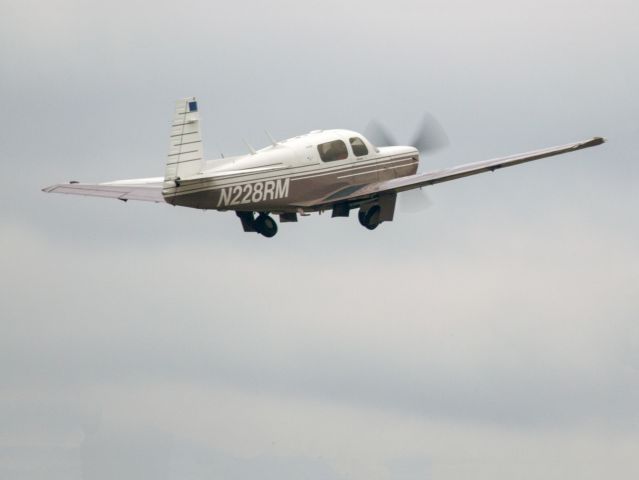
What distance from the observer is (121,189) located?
66.1 meters

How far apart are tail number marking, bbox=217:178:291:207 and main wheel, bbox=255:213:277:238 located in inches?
67.4

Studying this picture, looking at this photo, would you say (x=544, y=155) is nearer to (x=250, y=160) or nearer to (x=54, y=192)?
(x=250, y=160)

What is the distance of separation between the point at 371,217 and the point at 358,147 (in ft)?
7.36

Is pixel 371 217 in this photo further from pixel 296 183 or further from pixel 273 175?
pixel 273 175

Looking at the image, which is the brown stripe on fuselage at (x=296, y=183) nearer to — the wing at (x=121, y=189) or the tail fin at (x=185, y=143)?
the tail fin at (x=185, y=143)

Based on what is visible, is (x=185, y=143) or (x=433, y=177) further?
(x=433, y=177)

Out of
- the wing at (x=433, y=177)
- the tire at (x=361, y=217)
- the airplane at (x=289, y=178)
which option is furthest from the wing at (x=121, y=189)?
the tire at (x=361, y=217)

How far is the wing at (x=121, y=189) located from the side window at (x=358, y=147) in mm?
6005

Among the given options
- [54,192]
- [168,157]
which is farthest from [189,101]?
[54,192]

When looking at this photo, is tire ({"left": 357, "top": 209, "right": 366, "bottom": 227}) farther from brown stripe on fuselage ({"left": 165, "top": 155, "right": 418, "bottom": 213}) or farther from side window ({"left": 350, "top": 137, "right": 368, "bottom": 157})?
side window ({"left": 350, "top": 137, "right": 368, "bottom": 157})

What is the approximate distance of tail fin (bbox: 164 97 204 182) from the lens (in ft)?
204

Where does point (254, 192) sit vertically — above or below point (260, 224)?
above

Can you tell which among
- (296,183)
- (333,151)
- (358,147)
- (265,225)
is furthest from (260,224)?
(358,147)

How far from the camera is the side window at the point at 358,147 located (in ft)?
223
